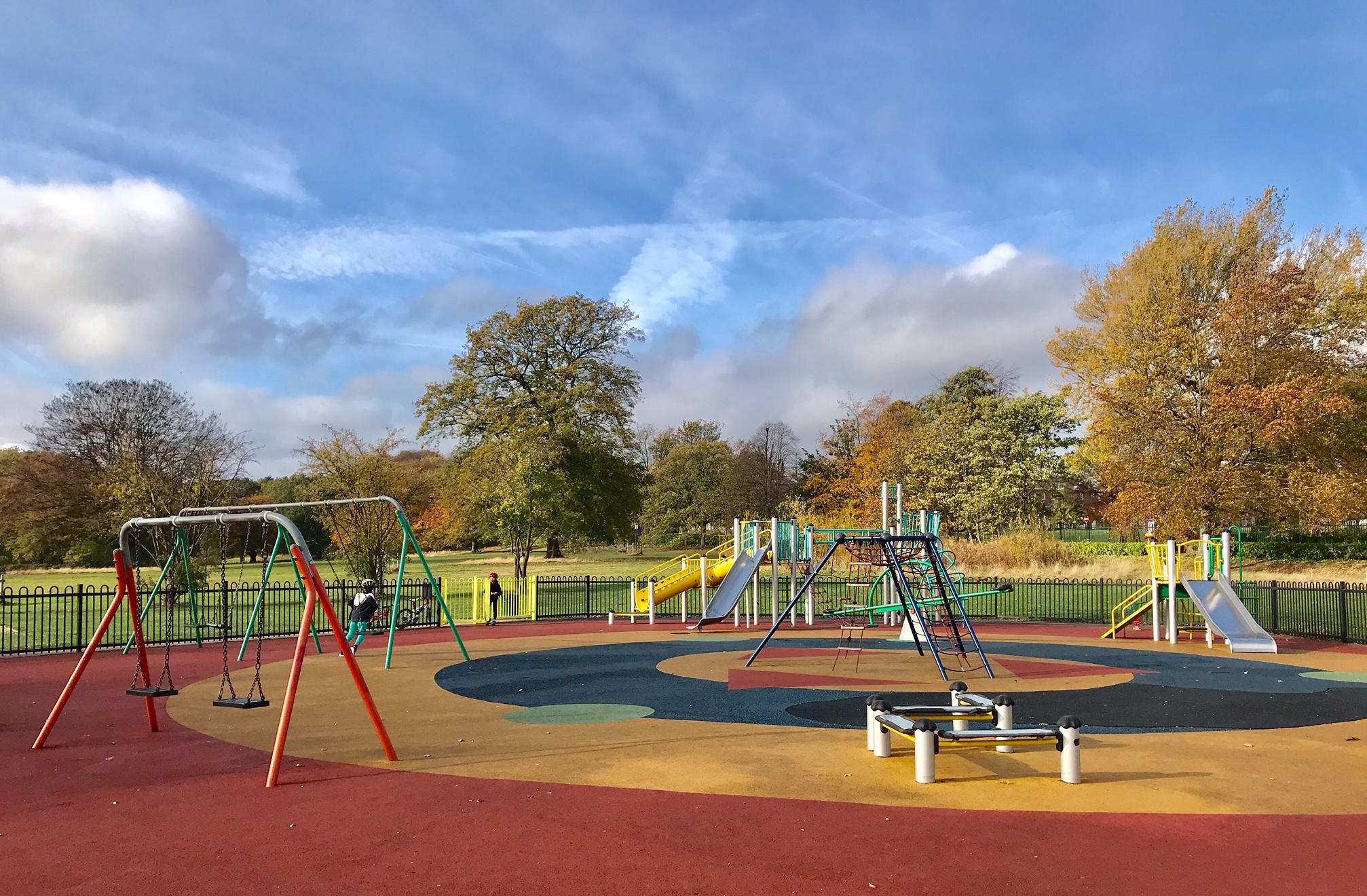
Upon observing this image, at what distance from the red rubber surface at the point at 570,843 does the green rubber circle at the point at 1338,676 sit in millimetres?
9437

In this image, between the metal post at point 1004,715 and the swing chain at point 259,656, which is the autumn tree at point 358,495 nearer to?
the swing chain at point 259,656

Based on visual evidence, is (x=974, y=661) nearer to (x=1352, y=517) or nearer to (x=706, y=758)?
(x=706, y=758)

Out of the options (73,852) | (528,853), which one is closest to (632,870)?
(528,853)

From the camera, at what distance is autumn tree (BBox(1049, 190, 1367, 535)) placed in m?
34.2

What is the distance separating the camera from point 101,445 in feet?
173

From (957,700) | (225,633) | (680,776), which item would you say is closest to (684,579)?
(957,700)

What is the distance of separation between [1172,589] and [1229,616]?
4.73 feet

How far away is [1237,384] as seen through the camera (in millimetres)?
36281

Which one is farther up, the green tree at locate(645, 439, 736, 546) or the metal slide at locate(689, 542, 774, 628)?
the green tree at locate(645, 439, 736, 546)

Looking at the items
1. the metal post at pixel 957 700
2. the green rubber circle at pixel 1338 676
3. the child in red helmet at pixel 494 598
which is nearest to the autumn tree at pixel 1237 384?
the green rubber circle at pixel 1338 676

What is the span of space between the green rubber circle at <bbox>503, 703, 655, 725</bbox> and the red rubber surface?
297 centimetres

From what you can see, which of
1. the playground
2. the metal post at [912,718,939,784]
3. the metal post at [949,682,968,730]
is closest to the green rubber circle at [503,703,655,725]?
the playground

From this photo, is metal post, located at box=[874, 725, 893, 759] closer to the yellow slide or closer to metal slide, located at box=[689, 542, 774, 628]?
metal slide, located at box=[689, 542, 774, 628]

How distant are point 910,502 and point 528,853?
1732 inches
